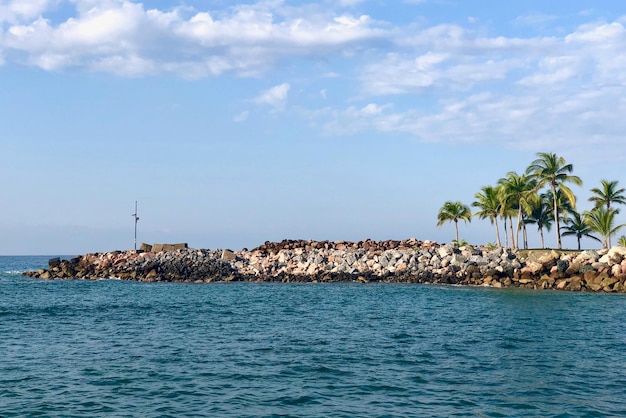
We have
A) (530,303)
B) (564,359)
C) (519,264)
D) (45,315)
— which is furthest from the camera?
(519,264)

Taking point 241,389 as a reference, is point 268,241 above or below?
above

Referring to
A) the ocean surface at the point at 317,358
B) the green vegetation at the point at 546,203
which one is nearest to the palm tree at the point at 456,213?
the green vegetation at the point at 546,203

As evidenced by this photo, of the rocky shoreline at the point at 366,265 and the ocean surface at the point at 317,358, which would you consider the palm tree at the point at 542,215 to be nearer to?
the rocky shoreline at the point at 366,265

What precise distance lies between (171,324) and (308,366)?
48.1ft

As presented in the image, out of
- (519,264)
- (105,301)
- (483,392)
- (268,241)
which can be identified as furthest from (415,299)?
(268,241)

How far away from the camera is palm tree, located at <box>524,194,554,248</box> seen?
83.7 m

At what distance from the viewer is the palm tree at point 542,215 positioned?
83688 mm

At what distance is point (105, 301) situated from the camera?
164 feet

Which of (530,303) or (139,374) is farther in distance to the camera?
(530,303)

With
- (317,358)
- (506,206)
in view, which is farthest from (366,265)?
(317,358)

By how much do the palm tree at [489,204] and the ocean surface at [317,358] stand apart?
→ 3522 cm

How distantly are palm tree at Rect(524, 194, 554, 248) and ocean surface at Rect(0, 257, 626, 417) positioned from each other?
123 ft

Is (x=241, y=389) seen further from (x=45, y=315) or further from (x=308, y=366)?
(x=45, y=315)

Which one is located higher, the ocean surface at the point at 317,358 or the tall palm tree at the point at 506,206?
the tall palm tree at the point at 506,206
